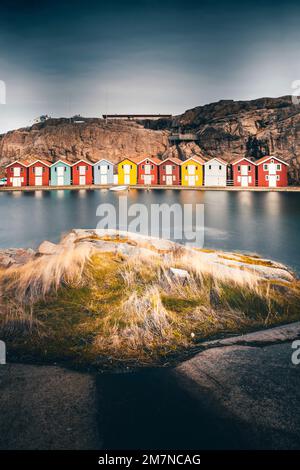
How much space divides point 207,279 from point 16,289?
3.86 meters

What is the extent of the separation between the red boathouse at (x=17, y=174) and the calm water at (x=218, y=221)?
1786 centimetres

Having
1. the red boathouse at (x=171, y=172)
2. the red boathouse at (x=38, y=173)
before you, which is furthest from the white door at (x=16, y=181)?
the red boathouse at (x=171, y=172)

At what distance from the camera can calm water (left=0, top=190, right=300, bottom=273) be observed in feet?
68.5

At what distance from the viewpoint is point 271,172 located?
58.5m

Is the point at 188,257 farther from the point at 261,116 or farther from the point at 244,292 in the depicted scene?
the point at 261,116

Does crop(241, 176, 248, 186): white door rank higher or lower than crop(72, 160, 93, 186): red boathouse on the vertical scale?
lower

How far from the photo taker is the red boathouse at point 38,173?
6412 cm

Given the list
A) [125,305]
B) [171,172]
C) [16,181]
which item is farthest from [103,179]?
[125,305]

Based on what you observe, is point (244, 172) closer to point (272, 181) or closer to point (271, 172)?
point (271, 172)

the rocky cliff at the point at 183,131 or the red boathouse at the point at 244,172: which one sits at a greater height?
the rocky cliff at the point at 183,131

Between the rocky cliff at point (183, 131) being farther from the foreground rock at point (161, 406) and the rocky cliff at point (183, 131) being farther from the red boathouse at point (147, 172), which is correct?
the foreground rock at point (161, 406)

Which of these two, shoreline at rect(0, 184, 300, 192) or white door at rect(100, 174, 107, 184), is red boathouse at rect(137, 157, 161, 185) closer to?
shoreline at rect(0, 184, 300, 192)

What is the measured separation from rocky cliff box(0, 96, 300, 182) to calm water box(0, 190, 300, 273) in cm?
3859

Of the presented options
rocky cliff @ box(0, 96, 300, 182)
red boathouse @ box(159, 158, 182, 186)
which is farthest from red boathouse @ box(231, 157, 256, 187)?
rocky cliff @ box(0, 96, 300, 182)
